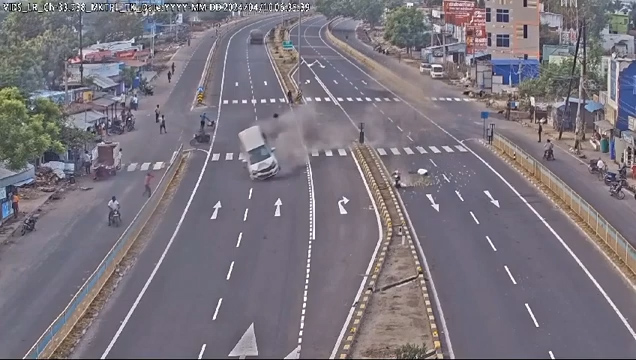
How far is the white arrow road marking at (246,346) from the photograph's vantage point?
20.8 m

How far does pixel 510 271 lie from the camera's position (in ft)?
96.8

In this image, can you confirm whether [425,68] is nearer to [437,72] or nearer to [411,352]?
[437,72]

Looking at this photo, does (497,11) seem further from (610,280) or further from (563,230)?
(610,280)

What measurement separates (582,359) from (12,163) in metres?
25.8

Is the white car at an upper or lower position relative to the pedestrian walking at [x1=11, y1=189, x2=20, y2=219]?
upper

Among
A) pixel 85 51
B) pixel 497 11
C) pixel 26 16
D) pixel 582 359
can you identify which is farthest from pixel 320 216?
pixel 26 16

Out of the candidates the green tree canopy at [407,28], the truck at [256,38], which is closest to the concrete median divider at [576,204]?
the green tree canopy at [407,28]

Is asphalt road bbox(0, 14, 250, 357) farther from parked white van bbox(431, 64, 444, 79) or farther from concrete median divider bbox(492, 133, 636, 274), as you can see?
parked white van bbox(431, 64, 444, 79)

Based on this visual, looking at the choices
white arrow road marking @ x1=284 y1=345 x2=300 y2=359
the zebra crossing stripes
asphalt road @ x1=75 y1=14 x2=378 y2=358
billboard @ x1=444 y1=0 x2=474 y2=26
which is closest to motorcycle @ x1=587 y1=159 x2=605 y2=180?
asphalt road @ x1=75 y1=14 x2=378 y2=358

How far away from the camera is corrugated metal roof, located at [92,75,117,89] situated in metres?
73.4

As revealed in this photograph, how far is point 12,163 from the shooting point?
3975cm

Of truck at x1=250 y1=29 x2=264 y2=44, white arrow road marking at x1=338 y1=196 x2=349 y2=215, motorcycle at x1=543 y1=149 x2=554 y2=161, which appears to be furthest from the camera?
truck at x1=250 y1=29 x2=264 y2=44

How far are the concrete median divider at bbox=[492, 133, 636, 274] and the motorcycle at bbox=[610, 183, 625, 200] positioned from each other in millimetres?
1988

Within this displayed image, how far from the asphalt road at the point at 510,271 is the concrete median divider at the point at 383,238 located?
516 mm
